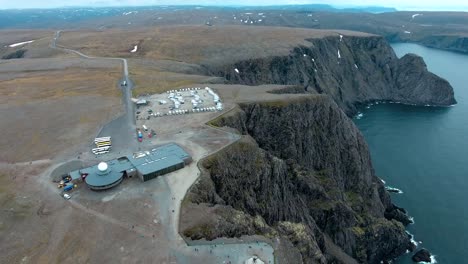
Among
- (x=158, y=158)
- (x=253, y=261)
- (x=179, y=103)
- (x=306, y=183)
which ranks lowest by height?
(x=306, y=183)

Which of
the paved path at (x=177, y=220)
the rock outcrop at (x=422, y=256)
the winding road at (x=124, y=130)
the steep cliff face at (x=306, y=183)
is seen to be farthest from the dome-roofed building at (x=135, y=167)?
the rock outcrop at (x=422, y=256)

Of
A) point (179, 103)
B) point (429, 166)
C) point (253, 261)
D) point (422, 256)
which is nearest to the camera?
point (253, 261)

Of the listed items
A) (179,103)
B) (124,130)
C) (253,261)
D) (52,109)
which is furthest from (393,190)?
(52,109)

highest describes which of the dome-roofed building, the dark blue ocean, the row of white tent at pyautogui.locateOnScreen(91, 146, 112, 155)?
the dome-roofed building

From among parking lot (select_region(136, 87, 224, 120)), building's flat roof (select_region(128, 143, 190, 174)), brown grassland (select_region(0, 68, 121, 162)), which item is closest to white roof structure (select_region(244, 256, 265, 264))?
building's flat roof (select_region(128, 143, 190, 174))

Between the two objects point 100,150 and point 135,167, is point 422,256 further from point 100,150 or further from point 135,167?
point 100,150

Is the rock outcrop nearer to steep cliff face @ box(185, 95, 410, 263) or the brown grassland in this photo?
steep cliff face @ box(185, 95, 410, 263)

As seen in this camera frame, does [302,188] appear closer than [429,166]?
Yes

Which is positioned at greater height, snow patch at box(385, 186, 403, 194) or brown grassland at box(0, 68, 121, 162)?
brown grassland at box(0, 68, 121, 162)
